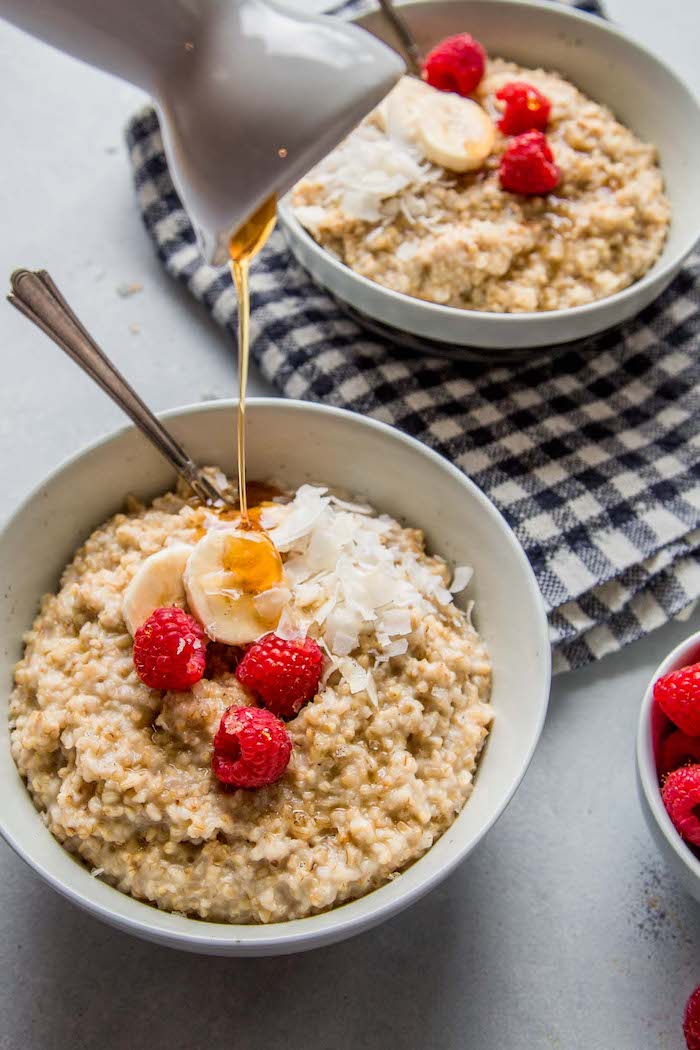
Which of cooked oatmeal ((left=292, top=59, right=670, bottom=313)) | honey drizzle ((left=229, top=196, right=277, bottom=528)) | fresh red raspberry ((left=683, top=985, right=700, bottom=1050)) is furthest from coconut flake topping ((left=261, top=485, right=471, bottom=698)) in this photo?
fresh red raspberry ((left=683, top=985, right=700, bottom=1050))

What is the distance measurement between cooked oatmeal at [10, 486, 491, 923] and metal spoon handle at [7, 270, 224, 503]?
12 cm

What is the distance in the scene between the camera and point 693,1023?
5.80 feet

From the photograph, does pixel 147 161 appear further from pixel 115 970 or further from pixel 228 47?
pixel 115 970

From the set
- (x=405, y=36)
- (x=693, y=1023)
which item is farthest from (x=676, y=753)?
(x=405, y=36)

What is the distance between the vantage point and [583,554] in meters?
2.25

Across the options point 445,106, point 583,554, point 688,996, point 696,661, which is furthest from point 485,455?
point 688,996

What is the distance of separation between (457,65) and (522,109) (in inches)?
8.5

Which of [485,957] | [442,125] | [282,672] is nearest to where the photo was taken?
[282,672]

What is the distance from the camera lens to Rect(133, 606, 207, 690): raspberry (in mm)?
1675

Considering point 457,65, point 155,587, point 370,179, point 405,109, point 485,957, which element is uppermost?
point 457,65

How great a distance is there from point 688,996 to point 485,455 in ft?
3.86

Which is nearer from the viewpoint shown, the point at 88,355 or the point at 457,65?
the point at 88,355

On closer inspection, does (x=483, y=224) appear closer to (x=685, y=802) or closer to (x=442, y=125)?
(x=442, y=125)

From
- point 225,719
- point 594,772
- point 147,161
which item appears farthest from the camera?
point 147,161
